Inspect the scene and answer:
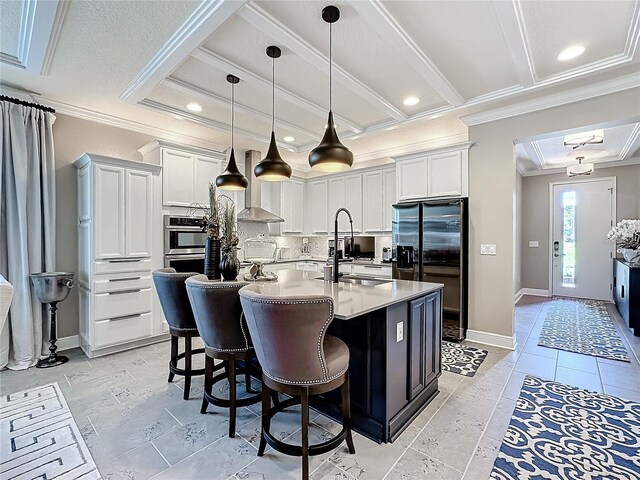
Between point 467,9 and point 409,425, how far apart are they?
2.97 meters

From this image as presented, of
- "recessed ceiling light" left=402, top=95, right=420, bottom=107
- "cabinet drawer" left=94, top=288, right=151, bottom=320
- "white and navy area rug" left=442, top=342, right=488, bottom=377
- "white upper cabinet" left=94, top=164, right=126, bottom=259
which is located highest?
"recessed ceiling light" left=402, top=95, right=420, bottom=107

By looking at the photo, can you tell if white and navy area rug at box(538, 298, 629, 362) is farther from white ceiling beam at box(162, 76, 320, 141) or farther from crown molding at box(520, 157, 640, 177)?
white ceiling beam at box(162, 76, 320, 141)

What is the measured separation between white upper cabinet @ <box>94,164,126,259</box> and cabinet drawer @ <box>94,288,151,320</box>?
459 mm

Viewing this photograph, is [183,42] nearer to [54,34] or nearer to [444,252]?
[54,34]

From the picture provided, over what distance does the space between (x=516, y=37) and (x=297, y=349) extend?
112 inches

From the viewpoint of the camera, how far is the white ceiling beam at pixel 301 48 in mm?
2154

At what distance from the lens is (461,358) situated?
11.2 ft

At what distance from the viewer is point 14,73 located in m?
2.93

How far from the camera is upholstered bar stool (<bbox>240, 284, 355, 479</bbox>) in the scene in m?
1.52

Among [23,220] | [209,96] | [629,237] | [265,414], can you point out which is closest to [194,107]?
[209,96]

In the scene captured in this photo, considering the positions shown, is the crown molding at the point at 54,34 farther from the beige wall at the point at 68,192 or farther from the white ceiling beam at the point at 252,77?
the beige wall at the point at 68,192

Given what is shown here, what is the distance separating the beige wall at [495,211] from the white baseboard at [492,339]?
47mm

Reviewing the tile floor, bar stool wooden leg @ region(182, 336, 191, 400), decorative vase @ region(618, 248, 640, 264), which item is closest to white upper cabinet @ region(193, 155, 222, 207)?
the tile floor

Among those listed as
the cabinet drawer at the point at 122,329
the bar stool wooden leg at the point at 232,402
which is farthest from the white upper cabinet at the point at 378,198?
the bar stool wooden leg at the point at 232,402
